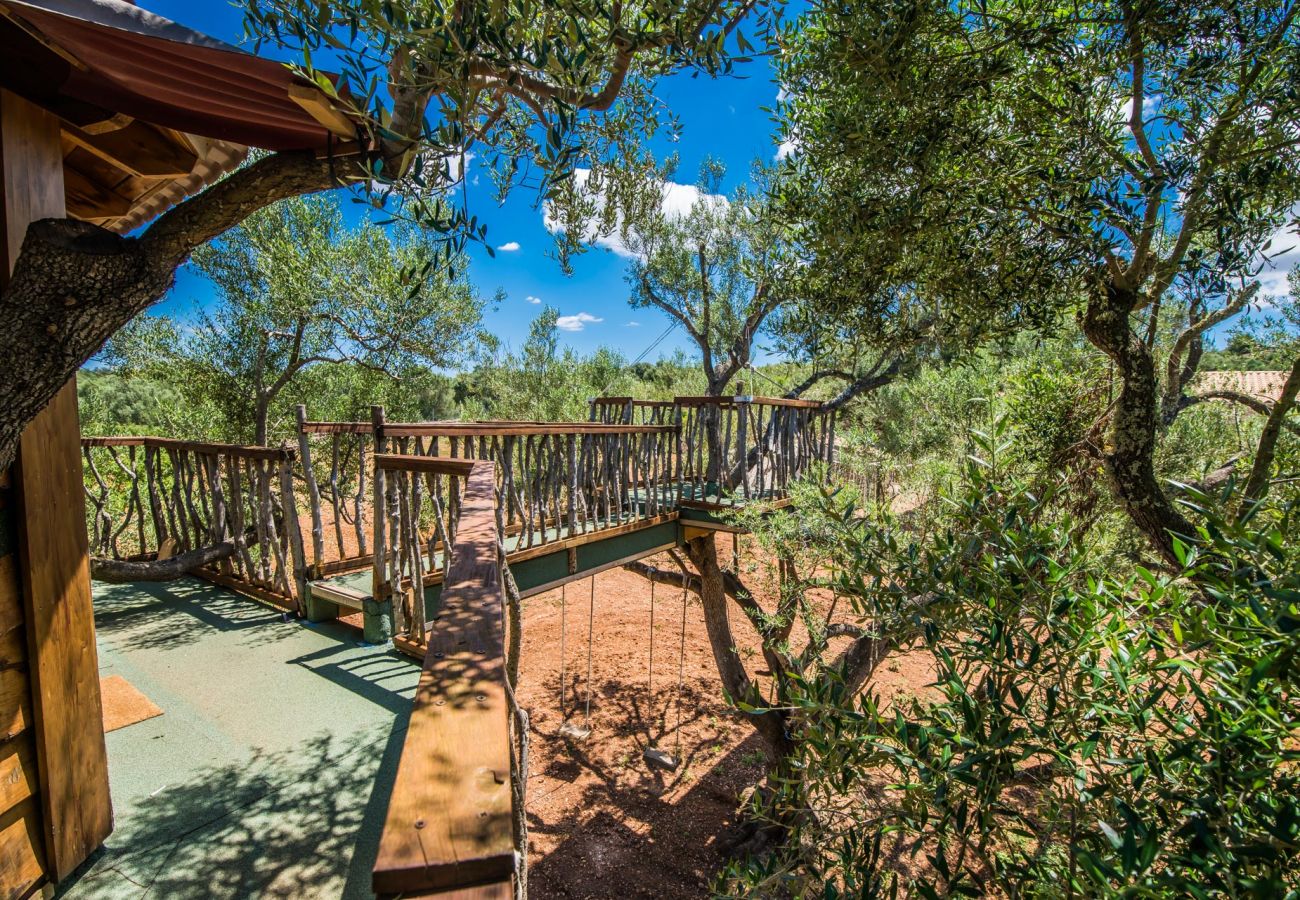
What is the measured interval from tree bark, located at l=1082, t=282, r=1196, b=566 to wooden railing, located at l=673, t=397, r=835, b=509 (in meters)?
3.24

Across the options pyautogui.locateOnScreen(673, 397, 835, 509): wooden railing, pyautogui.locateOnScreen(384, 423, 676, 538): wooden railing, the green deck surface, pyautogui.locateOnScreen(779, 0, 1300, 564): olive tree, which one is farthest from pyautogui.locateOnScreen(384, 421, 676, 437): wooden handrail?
pyautogui.locateOnScreen(779, 0, 1300, 564): olive tree

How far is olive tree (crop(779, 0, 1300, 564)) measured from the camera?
7.70 feet

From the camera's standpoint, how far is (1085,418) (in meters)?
3.94

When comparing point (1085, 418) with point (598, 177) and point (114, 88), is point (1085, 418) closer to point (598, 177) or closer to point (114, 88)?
point (598, 177)

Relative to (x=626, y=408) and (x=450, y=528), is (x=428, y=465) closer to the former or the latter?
(x=450, y=528)

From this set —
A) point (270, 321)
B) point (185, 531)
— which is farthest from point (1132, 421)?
point (270, 321)

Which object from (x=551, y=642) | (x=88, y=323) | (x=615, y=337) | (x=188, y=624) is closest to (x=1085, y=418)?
(x=88, y=323)

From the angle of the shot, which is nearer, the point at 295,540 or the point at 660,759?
the point at 295,540

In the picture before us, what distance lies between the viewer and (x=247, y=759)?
2395mm

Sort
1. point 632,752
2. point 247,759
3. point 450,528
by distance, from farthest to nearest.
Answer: point 632,752, point 450,528, point 247,759

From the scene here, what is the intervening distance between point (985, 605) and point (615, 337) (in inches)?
698

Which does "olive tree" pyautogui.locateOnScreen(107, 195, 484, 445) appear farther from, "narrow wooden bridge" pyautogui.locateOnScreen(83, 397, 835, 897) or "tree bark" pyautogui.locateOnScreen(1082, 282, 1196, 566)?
"tree bark" pyautogui.locateOnScreen(1082, 282, 1196, 566)

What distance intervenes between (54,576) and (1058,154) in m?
4.34

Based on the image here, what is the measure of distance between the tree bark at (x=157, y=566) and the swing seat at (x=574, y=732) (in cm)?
407
